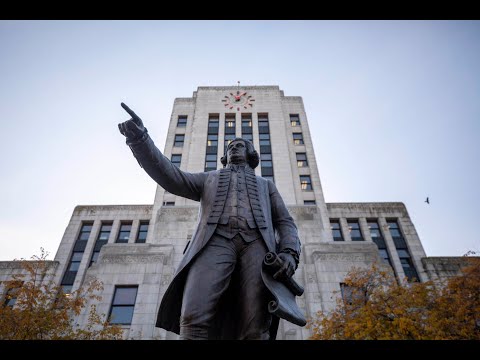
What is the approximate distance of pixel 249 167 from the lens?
22.2ft

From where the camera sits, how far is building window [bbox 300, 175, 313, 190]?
42.3 m

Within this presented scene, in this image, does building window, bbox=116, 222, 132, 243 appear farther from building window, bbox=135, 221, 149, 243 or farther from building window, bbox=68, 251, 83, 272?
building window, bbox=68, 251, 83, 272

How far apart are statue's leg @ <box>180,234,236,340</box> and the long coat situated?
0.17 meters

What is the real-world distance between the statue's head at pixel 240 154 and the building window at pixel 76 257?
38.3 metres

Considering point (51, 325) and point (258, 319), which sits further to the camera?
point (51, 325)

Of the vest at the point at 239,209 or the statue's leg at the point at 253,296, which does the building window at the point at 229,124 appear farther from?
the statue's leg at the point at 253,296

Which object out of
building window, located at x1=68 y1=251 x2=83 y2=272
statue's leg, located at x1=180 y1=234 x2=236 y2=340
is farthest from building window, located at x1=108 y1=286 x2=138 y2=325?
building window, located at x1=68 y1=251 x2=83 y2=272

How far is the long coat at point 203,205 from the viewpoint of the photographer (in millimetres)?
4996

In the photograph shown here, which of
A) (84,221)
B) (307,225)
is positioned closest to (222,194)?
(307,225)

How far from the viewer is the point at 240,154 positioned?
6.74 m

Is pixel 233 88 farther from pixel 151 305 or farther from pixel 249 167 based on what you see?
pixel 249 167

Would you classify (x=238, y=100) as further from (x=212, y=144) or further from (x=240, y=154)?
(x=240, y=154)
